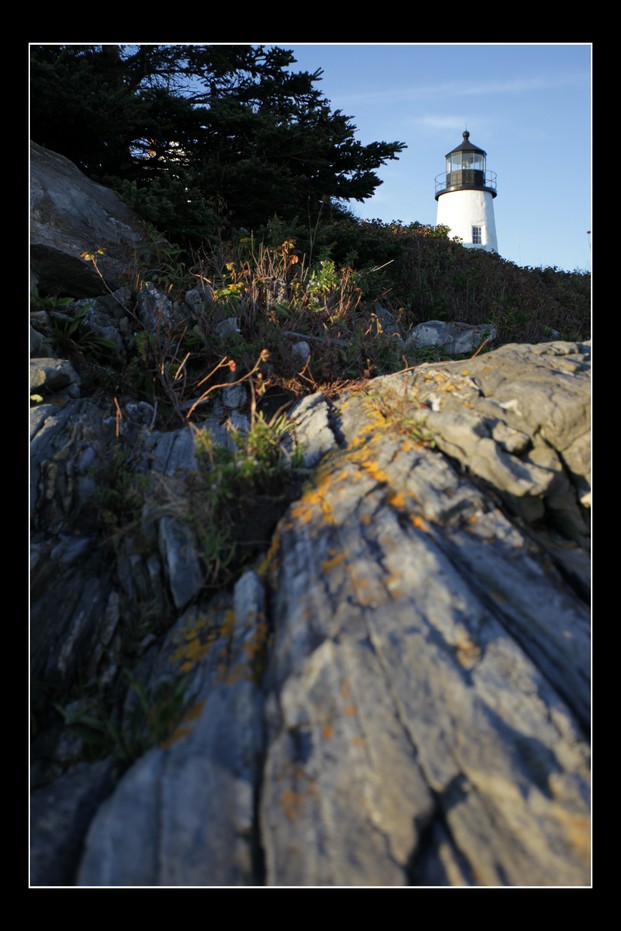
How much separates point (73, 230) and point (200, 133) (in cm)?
364

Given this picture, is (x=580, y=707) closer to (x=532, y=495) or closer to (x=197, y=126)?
(x=532, y=495)

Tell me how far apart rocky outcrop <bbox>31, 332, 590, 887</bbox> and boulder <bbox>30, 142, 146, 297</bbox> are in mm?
2693

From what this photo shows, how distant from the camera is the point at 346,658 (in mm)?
2844

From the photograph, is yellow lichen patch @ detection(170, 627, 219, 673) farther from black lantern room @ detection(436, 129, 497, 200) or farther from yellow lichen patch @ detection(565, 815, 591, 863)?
black lantern room @ detection(436, 129, 497, 200)

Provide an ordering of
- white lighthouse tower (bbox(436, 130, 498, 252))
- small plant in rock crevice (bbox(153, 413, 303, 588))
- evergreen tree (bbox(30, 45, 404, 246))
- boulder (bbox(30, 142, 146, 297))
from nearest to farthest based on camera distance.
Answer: small plant in rock crevice (bbox(153, 413, 303, 588))
boulder (bbox(30, 142, 146, 297))
evergreen tree (bbox(30, 45, 404, 246))
white lighthouse tower (bbox(436, 130, 498, 252))

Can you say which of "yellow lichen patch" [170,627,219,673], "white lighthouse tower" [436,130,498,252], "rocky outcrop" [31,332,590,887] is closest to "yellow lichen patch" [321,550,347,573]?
"rocky outcrop" [31,332,590,887]

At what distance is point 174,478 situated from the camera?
450cm

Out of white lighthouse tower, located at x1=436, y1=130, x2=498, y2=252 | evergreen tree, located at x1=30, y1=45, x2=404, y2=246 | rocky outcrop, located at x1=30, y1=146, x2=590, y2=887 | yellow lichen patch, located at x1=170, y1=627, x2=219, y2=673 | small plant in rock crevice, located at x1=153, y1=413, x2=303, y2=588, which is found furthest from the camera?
white lighthouse tower, located at x1=436, y1=130, x2=498, y2=252

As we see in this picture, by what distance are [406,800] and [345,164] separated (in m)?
10.9

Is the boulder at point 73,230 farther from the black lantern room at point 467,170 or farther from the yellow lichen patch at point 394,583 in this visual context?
the black lantern room at point 467,170

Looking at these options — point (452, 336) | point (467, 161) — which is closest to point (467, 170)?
point (467, 161)

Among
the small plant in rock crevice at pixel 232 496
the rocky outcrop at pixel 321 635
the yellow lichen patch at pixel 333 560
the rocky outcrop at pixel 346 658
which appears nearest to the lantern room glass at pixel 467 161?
the rocky outcrop at pixel 321 635

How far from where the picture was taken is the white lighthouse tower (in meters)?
31.4

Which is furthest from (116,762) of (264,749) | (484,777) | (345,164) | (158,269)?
(345,164)
